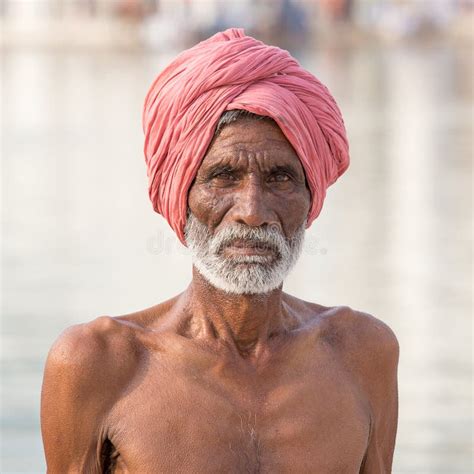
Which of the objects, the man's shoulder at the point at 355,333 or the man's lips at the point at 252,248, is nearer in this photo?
the man's lips at the point at 252,248

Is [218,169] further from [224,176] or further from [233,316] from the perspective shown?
[233,316]

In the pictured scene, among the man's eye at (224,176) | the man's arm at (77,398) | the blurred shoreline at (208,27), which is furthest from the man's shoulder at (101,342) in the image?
the blurred shoreline at (208,27)

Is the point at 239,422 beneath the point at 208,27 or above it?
above

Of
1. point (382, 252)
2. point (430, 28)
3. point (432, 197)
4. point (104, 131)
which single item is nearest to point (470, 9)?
point (430, 28)

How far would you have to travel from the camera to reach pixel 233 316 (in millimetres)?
3275

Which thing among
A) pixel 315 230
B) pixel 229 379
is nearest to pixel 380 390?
pixel 229 379

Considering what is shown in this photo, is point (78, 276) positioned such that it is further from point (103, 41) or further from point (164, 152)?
point (103, 41)

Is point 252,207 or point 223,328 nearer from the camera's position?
point 252,207

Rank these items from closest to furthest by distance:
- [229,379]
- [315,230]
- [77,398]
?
[77,398] < [229,379] < [315,230]

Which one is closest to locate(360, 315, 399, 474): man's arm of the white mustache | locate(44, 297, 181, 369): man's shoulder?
the white mustache

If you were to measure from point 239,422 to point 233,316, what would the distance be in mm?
217

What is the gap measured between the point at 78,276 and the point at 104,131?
10.5 metres

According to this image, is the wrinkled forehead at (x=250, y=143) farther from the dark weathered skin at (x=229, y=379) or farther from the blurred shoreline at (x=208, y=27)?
the blurred shoreline at (x=208, y=27)

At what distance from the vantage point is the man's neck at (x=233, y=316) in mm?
3268
